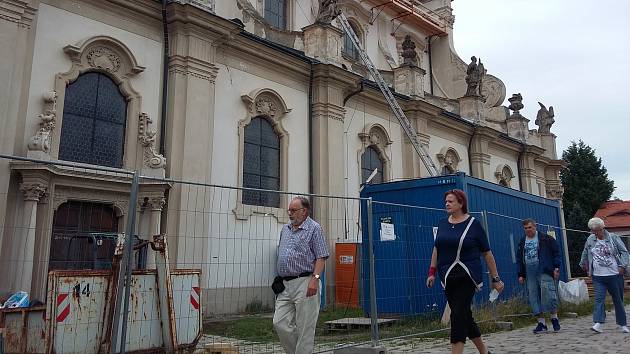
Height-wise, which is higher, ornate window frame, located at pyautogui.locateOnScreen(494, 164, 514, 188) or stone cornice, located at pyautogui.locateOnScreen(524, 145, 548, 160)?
stone cornice, located at pyautogui.locateOnScreen(524, 145, 548, 160)

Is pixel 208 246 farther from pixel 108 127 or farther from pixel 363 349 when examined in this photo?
pixel 363 349

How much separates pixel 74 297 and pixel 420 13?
2271 cm

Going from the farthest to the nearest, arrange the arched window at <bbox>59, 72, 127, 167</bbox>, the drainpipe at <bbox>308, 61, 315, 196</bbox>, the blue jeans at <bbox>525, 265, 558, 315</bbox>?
the drainpipe at <bbox>308, 61, 315, 196</bbox>
the arched window at <bbox>59, 72, 127, 167</bbox>
the blue jeans at <bbox>525, 265, 558, 315</bbox>

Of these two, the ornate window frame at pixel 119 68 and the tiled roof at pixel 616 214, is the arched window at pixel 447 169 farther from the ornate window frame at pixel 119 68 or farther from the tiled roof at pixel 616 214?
the tiled roof at pixel 616 214

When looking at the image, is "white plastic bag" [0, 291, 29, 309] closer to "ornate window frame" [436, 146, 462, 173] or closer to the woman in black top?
the woman in black top

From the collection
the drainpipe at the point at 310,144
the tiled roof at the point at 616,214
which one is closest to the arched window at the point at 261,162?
the drainpipe at the point at 310,144

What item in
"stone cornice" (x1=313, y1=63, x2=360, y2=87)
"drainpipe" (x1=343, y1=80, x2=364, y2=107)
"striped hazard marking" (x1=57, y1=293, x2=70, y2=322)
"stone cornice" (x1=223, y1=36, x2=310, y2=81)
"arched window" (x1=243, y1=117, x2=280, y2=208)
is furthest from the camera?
"drainpipe" (x1=343, y1=80, x2=364, y2=107)

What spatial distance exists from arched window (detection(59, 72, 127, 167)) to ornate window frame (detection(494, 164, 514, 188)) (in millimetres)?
17620

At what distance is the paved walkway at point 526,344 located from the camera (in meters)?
6.63

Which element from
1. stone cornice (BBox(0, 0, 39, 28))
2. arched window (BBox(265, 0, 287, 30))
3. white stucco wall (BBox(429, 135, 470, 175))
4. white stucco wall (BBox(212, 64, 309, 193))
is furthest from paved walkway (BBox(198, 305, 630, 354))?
white stucco wall (BBox(429, 135, 470, 175))

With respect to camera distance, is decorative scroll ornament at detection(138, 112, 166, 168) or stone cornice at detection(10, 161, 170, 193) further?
decorative scroll ornament at detection(138, 112, 166, 168)

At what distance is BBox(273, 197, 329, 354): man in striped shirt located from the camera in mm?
5137

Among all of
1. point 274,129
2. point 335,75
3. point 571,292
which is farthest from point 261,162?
point 571,292

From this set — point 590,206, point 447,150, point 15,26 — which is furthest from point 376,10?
point 590,206
